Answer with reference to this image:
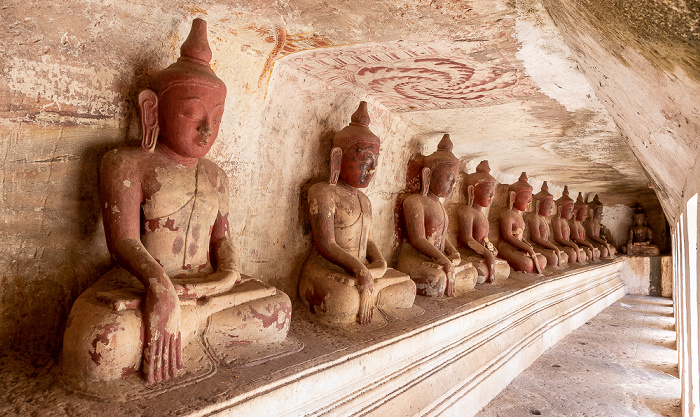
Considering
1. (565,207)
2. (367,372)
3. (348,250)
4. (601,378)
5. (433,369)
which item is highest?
(565,207)

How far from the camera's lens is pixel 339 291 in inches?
141

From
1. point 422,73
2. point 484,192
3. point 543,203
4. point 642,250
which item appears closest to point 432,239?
point 484,192

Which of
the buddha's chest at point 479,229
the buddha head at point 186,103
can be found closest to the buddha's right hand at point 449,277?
the buddha's chest at point 479,229

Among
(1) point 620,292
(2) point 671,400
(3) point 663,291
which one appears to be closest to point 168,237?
(2) point 671,400

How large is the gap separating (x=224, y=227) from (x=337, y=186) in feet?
4.34

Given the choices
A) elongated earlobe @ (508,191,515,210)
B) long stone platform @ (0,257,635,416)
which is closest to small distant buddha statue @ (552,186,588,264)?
elongated earlobe @ (508,191,515,210)

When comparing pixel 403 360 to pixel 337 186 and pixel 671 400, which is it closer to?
pixel 337 186

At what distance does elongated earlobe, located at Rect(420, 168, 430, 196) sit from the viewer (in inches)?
214

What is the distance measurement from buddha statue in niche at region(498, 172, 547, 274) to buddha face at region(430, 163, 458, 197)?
254 cm

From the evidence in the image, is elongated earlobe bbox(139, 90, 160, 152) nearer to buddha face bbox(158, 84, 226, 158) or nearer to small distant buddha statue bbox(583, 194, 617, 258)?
buddha face bbox(158, 84, 226, 158)

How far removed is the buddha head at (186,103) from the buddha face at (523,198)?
6.29m

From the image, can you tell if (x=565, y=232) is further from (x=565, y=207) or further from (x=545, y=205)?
(x=545, y=205)

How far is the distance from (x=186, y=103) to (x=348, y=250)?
1.90 m

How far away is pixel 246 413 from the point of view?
7.31 feet
